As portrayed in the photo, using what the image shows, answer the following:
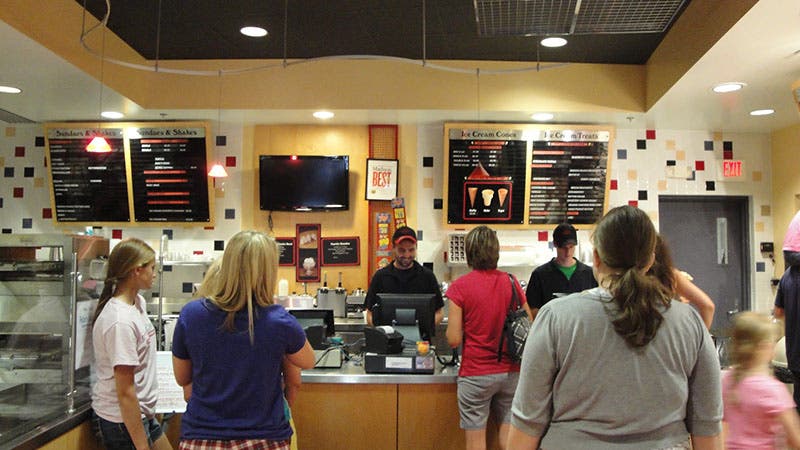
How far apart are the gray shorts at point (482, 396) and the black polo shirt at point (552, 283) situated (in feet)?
3.71

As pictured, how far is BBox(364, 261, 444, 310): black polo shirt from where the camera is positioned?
14.2 feet

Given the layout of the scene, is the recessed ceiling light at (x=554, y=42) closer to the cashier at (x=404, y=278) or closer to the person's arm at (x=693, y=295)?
the cashier at (x=404, y=278)

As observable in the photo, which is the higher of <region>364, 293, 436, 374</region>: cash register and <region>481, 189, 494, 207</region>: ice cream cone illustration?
<region>481, 189, 494, 207</region>: ice cream cone illustration

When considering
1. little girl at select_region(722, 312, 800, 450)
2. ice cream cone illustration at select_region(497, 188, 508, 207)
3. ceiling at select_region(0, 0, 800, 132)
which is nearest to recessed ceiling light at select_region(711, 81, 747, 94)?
ceiling at select_region(0, 0, 800, 132)

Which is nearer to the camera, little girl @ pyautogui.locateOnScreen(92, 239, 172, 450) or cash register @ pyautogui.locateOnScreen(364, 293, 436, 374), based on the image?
little girl @ pyautogui.locateOnScreen(92, 239, 172, 450)

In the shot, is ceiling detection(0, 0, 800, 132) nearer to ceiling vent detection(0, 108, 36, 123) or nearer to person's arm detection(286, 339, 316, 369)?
ceiling vent detection(0, 108, 36, 123)

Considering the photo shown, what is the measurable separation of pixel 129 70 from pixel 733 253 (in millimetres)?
5535

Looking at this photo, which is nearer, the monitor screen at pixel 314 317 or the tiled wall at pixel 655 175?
the monitor screen at pixel 314 317

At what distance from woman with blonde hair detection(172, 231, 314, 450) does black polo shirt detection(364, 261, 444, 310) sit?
2229 mm

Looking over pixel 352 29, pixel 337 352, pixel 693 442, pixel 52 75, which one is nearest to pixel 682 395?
pixel 693 442

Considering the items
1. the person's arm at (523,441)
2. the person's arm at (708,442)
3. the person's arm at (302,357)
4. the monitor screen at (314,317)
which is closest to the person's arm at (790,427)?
the person's arm at (708,442)

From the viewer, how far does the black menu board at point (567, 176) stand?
569 cm

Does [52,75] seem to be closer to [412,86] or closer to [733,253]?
[412,86]

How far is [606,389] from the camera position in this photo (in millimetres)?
1597
